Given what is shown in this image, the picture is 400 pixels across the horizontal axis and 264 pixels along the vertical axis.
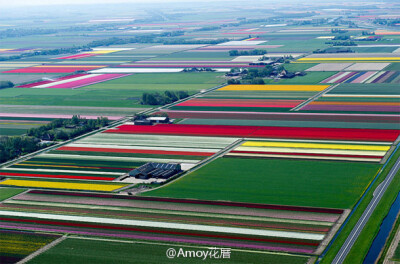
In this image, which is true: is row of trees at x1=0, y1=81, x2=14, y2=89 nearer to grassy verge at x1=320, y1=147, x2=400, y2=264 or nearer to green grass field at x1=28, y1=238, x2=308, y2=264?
green grass field at x1=28, y1=238, x2=308, y2=264

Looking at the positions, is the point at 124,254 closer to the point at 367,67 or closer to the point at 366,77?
the point at 366,77

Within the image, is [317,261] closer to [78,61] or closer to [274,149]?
[274,149]

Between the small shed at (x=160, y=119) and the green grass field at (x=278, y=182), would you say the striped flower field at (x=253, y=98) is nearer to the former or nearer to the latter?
the small shed at (x=160, y=119)

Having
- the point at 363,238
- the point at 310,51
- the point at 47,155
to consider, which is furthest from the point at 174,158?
the point at 310,51

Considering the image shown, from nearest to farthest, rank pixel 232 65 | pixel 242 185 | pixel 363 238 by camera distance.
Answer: pixel 363 238 < pixel 242 185 < pixel 232 65

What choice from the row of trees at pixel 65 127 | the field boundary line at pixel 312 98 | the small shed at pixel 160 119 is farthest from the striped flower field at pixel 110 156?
the field boundary line at pixel 312 98

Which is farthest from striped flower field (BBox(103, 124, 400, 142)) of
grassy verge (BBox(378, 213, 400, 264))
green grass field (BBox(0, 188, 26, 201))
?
grassy verge (BBox(378, 213, 400, 264))

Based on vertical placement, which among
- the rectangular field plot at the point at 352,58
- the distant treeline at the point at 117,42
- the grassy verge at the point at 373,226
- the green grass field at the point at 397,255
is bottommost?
the green grass field at the point at 397,255
